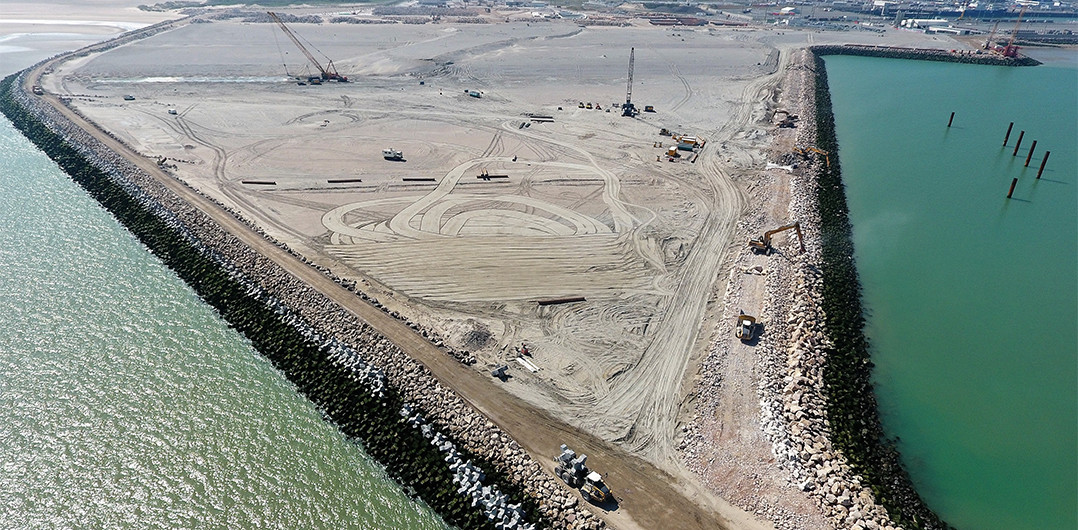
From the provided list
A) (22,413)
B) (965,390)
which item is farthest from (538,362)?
(22,413)

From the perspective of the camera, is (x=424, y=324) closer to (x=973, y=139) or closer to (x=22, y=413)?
(x=22, y=413)

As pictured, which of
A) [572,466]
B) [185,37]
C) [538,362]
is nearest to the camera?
[572,466]

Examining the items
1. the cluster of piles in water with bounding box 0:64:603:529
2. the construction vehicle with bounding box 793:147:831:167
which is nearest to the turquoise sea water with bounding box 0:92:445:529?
the cluster of piles in water with bounding box 0:64:603:529

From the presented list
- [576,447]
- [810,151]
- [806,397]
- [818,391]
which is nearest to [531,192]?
[576,447]

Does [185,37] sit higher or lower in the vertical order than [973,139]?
higher

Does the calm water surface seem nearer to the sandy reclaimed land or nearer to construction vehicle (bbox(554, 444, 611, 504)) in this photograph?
construction vehicle (bbox(554, 444, 611, 504))
